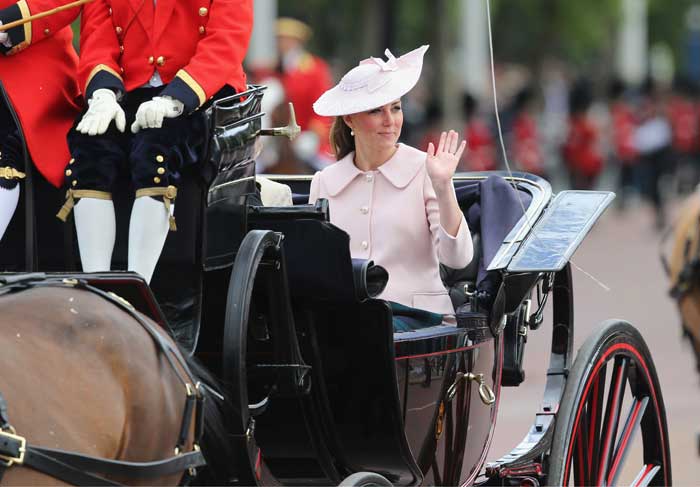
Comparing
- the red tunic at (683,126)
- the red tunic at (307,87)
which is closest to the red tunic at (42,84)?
the red tunic at (307,87)

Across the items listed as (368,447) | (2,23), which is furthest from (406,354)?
(2,23)

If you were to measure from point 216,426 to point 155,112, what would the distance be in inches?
31.2

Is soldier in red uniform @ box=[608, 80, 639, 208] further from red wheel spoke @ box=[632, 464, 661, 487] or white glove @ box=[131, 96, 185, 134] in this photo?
white glove @ box=[131, 96, 185, 134]

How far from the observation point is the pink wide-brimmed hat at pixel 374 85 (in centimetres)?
412

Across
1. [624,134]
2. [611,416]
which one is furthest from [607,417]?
[624,134]

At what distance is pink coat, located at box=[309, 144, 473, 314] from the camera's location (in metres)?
4.21

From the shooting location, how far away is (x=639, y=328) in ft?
34.3

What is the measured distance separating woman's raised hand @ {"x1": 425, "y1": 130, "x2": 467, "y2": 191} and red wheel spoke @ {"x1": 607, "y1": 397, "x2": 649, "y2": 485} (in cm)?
106

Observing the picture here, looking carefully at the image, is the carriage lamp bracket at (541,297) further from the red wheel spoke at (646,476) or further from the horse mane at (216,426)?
the horse mane at (216,426)

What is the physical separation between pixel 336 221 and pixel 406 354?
591mm

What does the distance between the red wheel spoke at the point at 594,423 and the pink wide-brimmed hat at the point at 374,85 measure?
1.03 meters

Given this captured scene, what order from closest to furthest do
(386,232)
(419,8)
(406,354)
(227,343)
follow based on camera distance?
(227,343), (406,354), (386,232), (419,8)

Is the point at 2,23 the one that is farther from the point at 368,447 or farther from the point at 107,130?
the point at 368,447

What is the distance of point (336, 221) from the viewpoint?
432 cm
